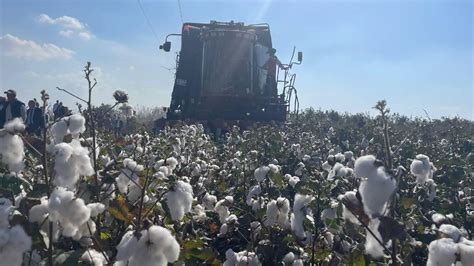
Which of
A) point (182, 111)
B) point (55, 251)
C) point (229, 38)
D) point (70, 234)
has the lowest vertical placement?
point (55, 251)

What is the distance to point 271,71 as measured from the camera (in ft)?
45.9

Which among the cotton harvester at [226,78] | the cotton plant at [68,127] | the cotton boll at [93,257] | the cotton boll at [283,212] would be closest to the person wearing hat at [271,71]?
the cotton harvester at [226,78]

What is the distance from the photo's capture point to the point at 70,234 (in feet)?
4.66

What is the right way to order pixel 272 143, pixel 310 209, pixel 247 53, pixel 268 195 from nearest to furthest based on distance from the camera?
Result: pixel 310 209, pixel 268 195, pixel 272 143, pixel 247 53

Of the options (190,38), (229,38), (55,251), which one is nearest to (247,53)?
(229,38)

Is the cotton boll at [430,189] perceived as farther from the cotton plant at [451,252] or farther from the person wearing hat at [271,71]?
the person wearing hat at [271,71]

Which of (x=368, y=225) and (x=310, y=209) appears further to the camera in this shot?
(x=310, y=209)

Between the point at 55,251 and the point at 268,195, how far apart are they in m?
1.63

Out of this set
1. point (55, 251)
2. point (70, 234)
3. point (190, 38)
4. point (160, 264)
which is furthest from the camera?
point (190, 38)

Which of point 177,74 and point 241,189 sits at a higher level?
point 177,74

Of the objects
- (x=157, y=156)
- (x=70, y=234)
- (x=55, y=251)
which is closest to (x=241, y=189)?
(x=157, y=156)

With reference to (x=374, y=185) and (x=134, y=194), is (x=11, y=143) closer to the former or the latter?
(x=134, y=194)

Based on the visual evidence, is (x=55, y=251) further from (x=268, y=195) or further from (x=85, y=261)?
(x=268, y=195)

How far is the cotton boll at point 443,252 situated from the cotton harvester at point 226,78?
1078cm
